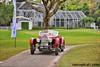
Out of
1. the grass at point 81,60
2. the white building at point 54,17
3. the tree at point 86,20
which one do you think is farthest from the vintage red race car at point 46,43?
the white building at point 54,17

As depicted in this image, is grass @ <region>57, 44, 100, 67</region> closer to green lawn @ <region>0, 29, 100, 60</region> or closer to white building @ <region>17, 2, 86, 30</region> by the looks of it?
green lawn @ <region>0, 29, 100, 60</region>

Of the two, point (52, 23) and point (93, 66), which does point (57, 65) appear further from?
point (52, 23)

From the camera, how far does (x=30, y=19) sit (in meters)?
77.3

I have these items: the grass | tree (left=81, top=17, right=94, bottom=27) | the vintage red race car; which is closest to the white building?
tree (left=81, top=17, right=94, bottom=27)

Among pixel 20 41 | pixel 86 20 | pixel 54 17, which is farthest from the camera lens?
pixel 54 17

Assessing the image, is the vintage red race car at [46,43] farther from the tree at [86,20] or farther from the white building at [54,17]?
the white building at [54,17]

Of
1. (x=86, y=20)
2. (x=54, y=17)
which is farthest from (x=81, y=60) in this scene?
(x=54, y=17)

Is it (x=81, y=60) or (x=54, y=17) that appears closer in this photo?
(x=81, y=60)

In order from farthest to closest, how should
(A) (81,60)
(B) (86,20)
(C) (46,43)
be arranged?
(B) (86,20) → (C) (46,43) → (A) (81,60)

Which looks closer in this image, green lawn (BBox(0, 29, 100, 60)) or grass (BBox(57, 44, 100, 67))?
grass (BBox(57, 44, 100, 67))

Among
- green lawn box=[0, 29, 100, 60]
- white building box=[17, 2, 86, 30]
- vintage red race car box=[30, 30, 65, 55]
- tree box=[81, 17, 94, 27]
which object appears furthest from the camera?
white building box=[17, 2, 86, 30]

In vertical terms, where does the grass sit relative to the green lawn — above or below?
above

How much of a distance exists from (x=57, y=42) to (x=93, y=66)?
298 inches

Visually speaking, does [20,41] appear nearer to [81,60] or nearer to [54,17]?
[81,60]
